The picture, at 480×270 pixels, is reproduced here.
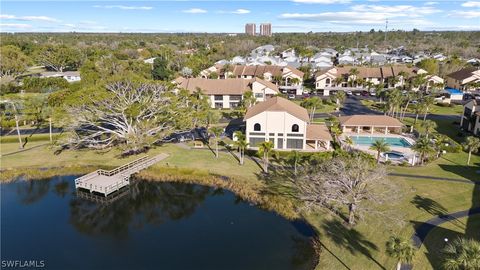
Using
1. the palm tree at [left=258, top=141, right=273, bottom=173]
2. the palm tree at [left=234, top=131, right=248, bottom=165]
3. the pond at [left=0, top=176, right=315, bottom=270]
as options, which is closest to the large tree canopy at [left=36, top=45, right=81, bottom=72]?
the pond at [left=0, top=176, right=315, bottom=270]

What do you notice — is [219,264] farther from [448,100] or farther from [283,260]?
[448,100]

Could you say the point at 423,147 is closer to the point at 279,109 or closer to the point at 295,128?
the point at 295,128

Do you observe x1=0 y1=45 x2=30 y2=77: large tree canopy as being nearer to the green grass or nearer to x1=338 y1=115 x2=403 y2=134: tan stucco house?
the green grass

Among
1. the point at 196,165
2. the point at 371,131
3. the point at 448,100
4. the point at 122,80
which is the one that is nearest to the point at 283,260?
the point at 196,165

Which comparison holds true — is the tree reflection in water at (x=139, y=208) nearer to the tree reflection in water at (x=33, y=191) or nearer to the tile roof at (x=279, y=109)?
the tree reflection in water at (x=33, y=191)

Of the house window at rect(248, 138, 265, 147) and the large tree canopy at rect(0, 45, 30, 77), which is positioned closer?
the house window at rect(248, 138, 265, 147)

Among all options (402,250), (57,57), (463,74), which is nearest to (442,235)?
(402,250)

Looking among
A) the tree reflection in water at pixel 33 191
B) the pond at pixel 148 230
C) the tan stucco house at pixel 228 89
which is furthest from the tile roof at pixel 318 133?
the tree reflection in water at pixel 33 191
